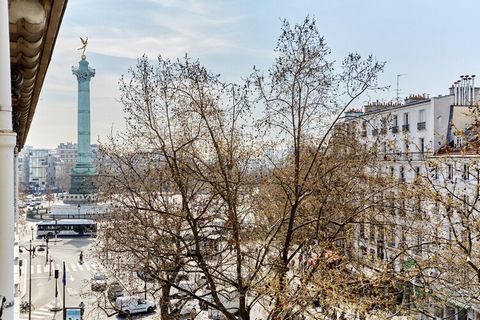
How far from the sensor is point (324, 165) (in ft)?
38.0

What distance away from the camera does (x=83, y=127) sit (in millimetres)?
64625

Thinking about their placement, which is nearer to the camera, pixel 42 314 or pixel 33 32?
pixel 33 32

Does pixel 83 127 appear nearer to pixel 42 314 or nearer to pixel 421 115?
pixel 42 314

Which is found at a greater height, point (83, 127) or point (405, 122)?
point (83, 127)

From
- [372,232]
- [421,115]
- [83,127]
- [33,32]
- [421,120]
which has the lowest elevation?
[372,232]

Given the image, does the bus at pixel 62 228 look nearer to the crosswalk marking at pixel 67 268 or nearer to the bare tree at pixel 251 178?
the crosswalk marking at pixel 67 268

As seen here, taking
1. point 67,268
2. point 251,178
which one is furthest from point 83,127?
point 251,178

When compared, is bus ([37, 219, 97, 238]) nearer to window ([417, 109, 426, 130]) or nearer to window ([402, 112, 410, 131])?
window ([402, 112, 410, 131])

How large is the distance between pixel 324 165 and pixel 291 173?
30.4 inches

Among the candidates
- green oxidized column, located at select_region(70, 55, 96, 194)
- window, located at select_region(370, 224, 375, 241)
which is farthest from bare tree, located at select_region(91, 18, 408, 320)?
green oxidized column, located at select_region(70, 55, 96, 194)

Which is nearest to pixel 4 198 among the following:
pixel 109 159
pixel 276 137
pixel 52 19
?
pixel 52 19

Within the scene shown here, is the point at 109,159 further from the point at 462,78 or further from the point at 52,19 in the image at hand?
the point at 462,78

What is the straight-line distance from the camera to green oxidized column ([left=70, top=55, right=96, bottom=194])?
6431cm

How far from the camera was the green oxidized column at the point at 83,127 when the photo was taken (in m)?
64.3
